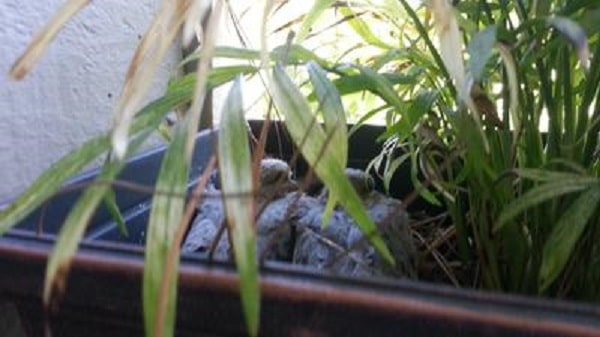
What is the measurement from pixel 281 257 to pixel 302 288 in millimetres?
177

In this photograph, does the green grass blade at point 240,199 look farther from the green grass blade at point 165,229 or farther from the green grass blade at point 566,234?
the green grass blade at point 566,234

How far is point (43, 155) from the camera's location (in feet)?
1.81

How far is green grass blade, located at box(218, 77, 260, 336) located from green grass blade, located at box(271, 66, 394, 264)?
0.02 metres

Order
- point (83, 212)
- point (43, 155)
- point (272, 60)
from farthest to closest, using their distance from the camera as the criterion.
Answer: point (43, 155) < point (272, 60) < point (83, 212)

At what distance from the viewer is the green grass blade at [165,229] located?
0.79 feet

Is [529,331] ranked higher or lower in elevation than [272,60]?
lower

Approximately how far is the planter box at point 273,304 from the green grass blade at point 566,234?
6 centimetres

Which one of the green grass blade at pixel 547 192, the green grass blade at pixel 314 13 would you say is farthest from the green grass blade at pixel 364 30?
the green grass blade at pixel 547 192

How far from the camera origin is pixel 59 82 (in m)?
0.56

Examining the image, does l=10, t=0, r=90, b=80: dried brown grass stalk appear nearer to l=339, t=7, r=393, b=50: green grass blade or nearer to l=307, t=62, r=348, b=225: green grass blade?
l=307, t=62, r=348, b=225: green grass blade

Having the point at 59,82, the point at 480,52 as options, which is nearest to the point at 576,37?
the point at 480,52

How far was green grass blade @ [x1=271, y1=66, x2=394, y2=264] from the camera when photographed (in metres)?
0.28

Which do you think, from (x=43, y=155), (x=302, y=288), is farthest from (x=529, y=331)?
(x=43, y=155)

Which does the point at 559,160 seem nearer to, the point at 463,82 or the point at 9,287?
the point at 463,82
